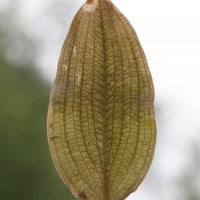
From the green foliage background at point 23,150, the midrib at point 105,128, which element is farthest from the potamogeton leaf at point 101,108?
the green foliage background at point 23,150

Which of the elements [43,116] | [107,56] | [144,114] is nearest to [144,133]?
[144,114]

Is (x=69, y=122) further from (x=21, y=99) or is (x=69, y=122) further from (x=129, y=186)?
(x=21, y=99)

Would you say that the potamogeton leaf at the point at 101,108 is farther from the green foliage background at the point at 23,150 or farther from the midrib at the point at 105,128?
the green foliage background at the point at 23,150

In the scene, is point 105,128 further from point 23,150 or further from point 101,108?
point 23,150

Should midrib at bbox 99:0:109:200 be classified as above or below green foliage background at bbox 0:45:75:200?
above

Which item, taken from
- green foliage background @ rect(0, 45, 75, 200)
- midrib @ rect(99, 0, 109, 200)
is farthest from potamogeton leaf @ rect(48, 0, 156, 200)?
green foliage background @ rect(0, 45, 75, 200)

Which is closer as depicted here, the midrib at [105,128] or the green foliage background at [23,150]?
the midrib at [105,128]

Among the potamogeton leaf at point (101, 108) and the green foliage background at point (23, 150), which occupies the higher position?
the potamogeton leaf at point (101, 108)

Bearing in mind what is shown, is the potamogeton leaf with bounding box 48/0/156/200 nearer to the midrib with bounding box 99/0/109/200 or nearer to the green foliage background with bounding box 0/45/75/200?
the midrib with bounding box 99/0/109/200

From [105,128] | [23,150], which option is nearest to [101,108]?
[105,128]
